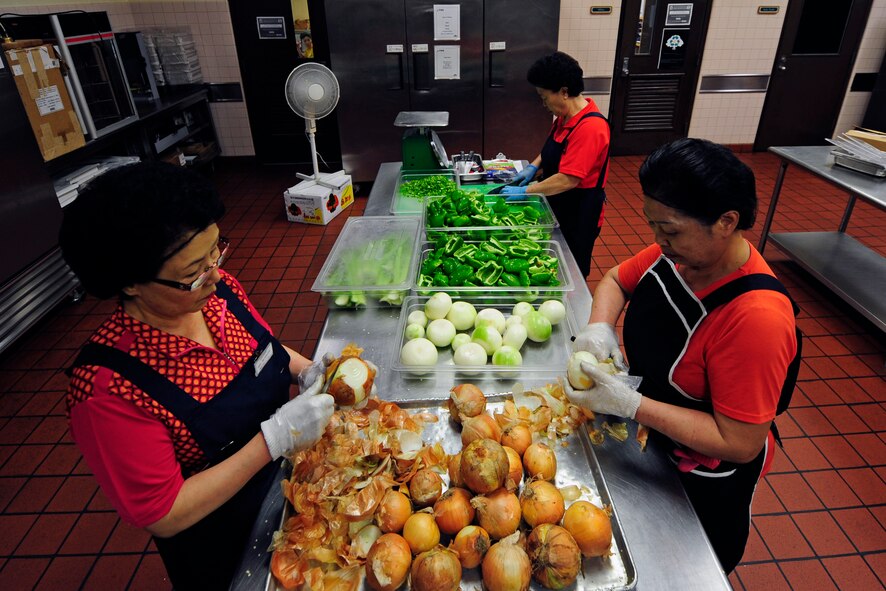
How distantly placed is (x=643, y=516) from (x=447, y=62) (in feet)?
18.2

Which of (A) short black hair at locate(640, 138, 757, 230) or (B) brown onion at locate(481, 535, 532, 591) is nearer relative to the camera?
(B) brown onion at locate(481, 535, 532, 591)

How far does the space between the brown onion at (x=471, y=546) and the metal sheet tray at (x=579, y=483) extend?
2.0 inches

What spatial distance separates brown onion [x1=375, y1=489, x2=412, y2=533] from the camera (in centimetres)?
128

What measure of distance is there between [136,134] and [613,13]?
5721 mm

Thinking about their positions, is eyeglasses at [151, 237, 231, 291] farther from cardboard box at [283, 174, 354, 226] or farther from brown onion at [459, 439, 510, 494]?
cardboard box at [283, 174, 354, 226]

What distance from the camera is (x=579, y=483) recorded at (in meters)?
1.47

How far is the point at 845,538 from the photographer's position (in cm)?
243

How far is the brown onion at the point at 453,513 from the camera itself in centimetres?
127

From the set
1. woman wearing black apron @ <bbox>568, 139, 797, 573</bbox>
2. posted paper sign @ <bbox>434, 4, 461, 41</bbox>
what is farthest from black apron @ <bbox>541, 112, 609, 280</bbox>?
posted paper sign @ <bbox>434, 4, 461, 41</bbox>

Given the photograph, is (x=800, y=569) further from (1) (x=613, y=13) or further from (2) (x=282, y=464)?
(1) (x=613, y=13)

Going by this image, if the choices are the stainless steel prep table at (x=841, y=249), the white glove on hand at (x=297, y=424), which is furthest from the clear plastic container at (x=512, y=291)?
the stainless steel prep table at (x=841, y=249)

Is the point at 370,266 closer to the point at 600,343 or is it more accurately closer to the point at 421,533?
the point at 600,343

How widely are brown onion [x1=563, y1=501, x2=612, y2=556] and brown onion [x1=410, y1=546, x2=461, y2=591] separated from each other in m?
0.29

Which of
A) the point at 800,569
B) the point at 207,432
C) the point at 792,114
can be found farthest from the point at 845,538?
the point at 792,114
